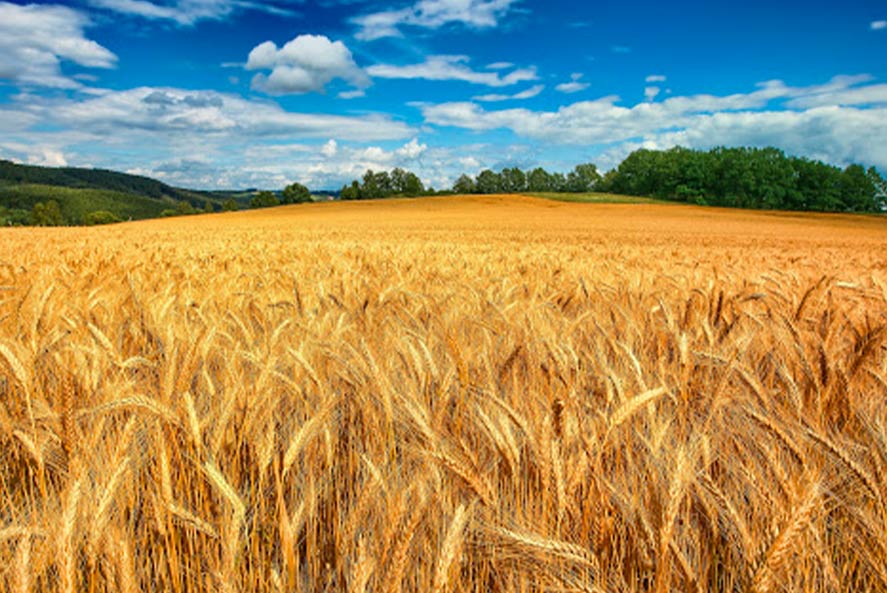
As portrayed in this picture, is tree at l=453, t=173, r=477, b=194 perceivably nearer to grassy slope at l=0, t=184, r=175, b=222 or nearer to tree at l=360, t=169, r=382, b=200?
tree at l=360, t=169, r=382, b=200

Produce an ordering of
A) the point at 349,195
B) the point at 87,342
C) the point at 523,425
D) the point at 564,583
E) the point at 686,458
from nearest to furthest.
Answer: the point at 564,583 < the point at 686,458 < the point at 523,425 < the point at 87,342 < the point at 349,195

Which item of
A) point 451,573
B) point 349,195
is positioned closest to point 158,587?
point 451,573

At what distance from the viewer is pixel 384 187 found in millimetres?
108188

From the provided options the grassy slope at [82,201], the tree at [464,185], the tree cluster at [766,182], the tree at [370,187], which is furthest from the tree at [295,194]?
the grassy slope at [82,201]

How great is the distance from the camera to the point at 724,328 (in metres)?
2.80

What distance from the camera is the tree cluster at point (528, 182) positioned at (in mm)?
113562

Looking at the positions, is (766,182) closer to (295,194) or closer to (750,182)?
(750,182)

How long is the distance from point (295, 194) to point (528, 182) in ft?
170

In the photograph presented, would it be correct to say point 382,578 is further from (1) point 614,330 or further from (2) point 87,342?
(1) point 614,330

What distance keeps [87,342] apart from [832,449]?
2477mm

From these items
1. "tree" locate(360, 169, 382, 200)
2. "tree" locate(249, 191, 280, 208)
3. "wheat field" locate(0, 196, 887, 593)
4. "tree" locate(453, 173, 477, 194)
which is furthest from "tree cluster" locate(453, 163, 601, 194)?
Result: "wheat field" locate(0, 196, 887, 593)

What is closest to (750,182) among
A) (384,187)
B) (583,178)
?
(583,178)

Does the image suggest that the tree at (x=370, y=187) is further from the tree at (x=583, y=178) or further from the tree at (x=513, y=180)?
the tree at (x=583, y=178)

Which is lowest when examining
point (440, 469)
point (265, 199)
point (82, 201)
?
point (440, 469)
